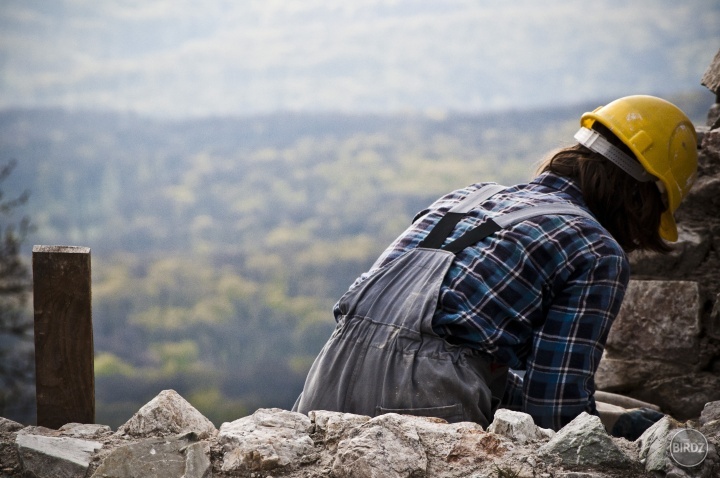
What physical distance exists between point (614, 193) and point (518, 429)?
1.00 m

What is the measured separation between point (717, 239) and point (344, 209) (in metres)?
13.0

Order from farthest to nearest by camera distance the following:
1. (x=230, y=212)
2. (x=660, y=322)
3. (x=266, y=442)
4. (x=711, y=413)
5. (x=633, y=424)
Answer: (x=230, y=212)
(x=660, y=322)
(x=633, y=424)
(x=711, y=413)
(x=266, y=442)

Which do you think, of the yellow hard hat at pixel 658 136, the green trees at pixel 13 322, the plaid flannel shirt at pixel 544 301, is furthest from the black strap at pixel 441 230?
the green trees at pixel 13 322

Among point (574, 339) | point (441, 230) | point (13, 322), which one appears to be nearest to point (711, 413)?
point (574, 339)

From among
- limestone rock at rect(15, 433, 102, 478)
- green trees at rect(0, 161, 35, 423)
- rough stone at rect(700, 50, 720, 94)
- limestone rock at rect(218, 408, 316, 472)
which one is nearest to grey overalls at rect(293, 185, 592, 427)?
limestone rock at rect(218, 408, 316, 472)

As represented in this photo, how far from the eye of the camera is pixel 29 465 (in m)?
1.78

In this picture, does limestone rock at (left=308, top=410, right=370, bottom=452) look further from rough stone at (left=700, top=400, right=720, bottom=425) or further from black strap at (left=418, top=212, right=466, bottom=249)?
rough stone at (left=700, top=400, right=720, bottom=425)

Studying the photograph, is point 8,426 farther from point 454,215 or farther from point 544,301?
point 544,301

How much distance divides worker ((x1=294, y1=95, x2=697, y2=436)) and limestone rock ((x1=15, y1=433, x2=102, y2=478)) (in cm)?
73

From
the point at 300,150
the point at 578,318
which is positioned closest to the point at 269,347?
the point at 300,150

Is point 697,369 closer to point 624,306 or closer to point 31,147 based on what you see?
point 624,306

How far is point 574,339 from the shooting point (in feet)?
7.16

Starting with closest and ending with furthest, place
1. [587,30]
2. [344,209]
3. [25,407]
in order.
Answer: [25,407] < [344,209] < [587,30]

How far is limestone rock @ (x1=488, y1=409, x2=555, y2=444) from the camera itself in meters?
1.89
